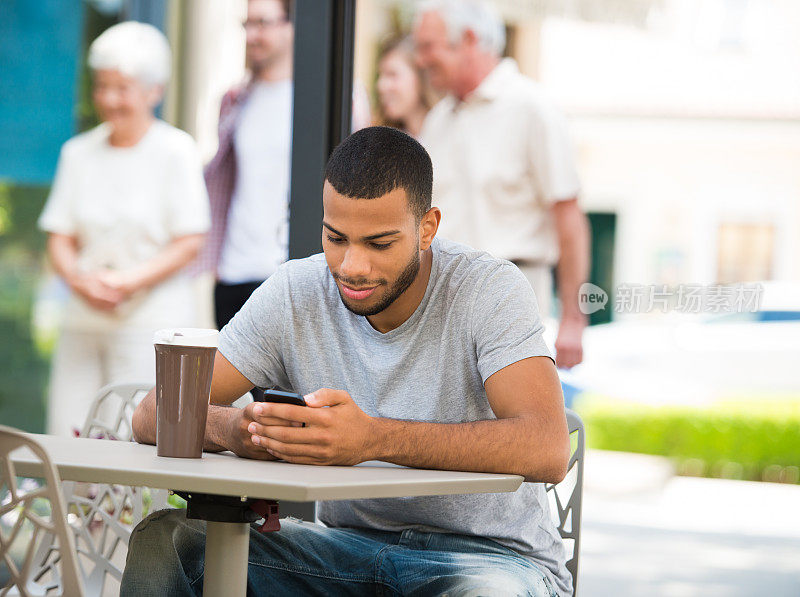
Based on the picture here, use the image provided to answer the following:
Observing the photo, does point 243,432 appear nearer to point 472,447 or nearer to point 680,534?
point 472,447

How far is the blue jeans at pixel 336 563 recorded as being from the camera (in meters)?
1.72

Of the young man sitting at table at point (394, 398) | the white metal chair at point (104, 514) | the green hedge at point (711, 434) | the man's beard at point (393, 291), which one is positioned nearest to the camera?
the young man sitting at table at point (394, 398)

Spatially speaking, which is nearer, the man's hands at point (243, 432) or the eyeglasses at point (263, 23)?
the man's hands at point (243, 432)

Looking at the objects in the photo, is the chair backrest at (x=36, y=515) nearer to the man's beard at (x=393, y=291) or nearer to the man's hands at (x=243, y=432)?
the man's hands at (x=243, y=432)

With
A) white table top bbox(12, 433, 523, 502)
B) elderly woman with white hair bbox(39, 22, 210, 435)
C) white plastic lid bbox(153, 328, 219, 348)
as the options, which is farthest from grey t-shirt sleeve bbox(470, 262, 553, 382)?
elderly woman with white hair bbox(39, 22, 210, 435)

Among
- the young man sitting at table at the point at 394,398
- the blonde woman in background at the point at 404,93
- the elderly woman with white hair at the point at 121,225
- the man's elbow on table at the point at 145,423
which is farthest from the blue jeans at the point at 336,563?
the elderly woman with white hair at the point at 121,225

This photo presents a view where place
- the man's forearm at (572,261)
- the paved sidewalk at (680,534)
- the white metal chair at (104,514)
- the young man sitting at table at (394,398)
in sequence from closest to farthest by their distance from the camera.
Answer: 1. the young man sitting at table at (394,398)
2. the white metal chair at (104,514)
3. the man's forearm at (572,261)
4. the paved sidewalk at (680,534)

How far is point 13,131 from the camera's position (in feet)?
13.7

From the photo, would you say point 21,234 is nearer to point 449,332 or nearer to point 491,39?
point 491,39

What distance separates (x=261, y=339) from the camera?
2109 mm

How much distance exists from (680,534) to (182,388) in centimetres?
362

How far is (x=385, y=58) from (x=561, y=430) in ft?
6.45

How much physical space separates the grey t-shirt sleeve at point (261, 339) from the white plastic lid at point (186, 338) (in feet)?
1.55

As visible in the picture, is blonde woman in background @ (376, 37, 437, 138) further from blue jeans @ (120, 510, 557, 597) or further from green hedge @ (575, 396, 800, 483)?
blue jeans @ (120, 510, 557, 597)
